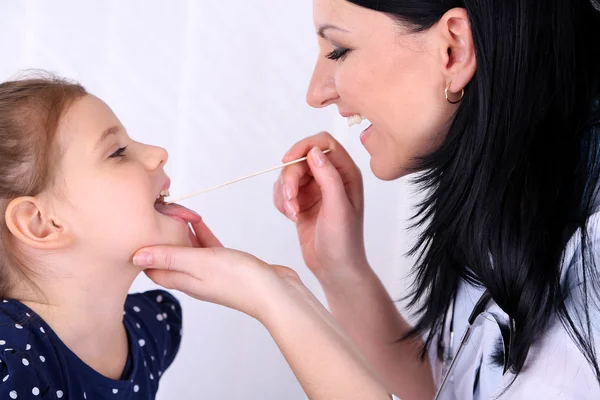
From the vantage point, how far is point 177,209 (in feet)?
4.27

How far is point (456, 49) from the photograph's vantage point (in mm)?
1135

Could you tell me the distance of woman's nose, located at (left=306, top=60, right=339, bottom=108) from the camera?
131cm

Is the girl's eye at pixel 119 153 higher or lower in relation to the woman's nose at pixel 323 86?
lower

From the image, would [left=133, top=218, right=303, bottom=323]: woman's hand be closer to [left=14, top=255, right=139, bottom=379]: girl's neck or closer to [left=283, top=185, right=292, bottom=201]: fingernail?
[left=14, top=255, right=139, bottom=379]: girl's neck

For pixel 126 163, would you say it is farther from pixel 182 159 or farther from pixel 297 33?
pixel 297 33

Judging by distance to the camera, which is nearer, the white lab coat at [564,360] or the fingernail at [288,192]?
the white lab coat at [564,360]

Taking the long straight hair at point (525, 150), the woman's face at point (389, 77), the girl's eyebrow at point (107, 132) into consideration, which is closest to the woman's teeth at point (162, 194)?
the girl's eyebrow at point (107, 132)

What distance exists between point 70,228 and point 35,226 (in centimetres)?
5

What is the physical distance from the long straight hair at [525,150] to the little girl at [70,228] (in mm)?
480

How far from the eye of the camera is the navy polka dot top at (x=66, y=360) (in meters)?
1.06

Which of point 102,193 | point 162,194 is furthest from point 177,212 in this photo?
point 102,193

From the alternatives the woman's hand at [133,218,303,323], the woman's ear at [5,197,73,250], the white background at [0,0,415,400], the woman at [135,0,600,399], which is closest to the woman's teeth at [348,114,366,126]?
the woman at [135,0,600,399]

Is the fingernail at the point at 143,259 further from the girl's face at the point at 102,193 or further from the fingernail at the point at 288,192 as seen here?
the fingernail at the point at 288,192

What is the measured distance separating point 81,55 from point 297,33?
1.77ft
